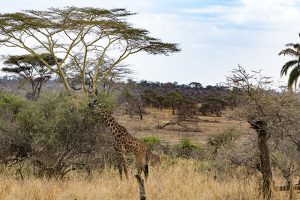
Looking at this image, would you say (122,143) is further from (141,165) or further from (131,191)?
(131,191)

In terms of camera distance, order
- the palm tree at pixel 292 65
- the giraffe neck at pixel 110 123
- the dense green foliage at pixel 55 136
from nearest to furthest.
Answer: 1. the dense green foliage at pixel 55 136
2. the giraffe neck at pixel 110 123
3. the palm tree at pixel 292 65

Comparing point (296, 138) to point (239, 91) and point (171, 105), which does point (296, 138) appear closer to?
point (239, 91)

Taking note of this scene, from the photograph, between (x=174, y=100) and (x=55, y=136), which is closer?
(x=55, y=136)

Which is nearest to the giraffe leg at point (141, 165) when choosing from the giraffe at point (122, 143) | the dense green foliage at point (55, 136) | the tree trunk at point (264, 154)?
the giraffe at point (122, 143)

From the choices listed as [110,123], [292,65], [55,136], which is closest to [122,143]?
[110,123]

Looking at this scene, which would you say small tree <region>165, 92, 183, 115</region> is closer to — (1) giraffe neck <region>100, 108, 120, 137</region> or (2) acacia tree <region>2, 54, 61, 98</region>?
(2) acacia tree <region>2, 54, 61, 98</region>

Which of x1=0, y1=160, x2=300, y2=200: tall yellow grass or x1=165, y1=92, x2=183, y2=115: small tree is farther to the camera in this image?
x1=165, y1=92, x2=183, y2=115: small tree

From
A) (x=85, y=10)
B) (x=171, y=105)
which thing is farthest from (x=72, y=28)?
(x=171, y=105)

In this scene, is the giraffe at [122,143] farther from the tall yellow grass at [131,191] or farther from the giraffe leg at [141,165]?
the tall yellow grass at [131,191]

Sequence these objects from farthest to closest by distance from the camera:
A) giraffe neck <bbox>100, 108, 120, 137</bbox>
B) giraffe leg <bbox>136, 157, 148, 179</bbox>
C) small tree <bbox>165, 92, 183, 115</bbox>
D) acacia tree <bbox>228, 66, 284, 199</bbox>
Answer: small tree <bbox>165, 92, 183, 115</bbox>, giraffe neck <bbox>100, 108, 120, 137</bbox>, giraffe leg <bbox>136, 157, 148, 179</bbox>, acacia tree <bbox>228, 66, 284, 199</bbox>

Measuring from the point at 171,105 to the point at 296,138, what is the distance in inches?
1403

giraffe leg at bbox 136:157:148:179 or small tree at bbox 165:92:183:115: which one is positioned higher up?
small tree at bbox 165:92:183:115

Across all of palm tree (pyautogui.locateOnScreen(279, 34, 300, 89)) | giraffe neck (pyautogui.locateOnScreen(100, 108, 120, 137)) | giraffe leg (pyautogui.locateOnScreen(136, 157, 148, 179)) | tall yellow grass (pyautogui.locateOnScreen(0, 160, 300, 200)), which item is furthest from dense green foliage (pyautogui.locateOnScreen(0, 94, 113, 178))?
palm tree (pyautogui.locateOnScreen(279, 34, 300, 89))

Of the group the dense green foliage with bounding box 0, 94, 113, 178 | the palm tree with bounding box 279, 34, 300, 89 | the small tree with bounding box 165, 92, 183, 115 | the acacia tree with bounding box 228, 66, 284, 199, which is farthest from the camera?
the small tree with bounding box 165, 92, 183, 115
